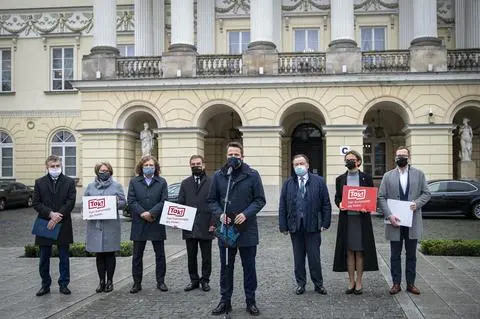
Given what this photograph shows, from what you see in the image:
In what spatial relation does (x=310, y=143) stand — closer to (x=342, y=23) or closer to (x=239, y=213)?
(x=342, y=23)

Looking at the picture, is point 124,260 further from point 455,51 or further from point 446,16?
point 446,16

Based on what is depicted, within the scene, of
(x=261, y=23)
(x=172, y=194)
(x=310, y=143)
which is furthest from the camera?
(x=310, y=143)

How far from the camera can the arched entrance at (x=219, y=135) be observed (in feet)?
102

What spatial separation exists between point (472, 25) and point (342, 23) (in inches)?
327

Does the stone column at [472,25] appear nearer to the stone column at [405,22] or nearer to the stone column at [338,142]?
the stone column at [405,22]

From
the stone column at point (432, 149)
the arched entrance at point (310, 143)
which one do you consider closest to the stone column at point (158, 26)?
the arched entrance at point (310, 143)

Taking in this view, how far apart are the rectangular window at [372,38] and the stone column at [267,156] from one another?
925 centimetres

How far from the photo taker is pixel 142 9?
31594 millimetres

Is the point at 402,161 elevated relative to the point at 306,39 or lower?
lower

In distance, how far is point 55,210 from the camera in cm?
970

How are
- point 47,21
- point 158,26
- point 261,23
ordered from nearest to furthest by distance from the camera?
point 261,23
point 158,26
point 47,21

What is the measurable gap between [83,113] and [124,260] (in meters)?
16.0

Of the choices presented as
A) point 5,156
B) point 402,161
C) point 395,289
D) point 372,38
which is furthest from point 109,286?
point 5,156

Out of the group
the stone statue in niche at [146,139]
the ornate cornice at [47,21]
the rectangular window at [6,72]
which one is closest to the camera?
the stone statue in niche at [146,139]
